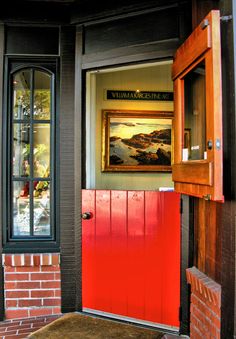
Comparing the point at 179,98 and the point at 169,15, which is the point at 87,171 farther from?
the point at 169,15

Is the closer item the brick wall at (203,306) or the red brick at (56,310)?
the brick wall at (203,306)

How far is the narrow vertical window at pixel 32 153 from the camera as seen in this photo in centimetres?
306

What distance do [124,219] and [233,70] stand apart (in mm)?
1494

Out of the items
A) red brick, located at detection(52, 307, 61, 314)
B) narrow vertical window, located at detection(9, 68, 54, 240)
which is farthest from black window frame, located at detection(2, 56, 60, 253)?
red brick, located at detection(52, 307, 61, 314)

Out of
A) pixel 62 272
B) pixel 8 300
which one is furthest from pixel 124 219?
pixel 8 300

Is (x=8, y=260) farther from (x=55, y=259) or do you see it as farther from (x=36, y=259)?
(x=55, y=259)

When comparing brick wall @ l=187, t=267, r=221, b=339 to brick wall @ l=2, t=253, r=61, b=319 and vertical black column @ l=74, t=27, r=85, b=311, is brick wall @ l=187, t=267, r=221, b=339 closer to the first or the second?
vertical black column @ l=74, t=27, r=85, b=311

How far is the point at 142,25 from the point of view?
9.11ft

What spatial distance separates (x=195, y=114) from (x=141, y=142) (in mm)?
2046

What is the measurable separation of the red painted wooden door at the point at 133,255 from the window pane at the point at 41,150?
44cm

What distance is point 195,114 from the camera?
91.7 inches

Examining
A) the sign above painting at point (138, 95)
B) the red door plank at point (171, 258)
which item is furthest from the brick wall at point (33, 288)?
the sign above painting at point (138, 95)

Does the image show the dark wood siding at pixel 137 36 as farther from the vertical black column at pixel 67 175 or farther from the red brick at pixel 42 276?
the red brick at pixel 42 276

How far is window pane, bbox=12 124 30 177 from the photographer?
3062 millimetres
